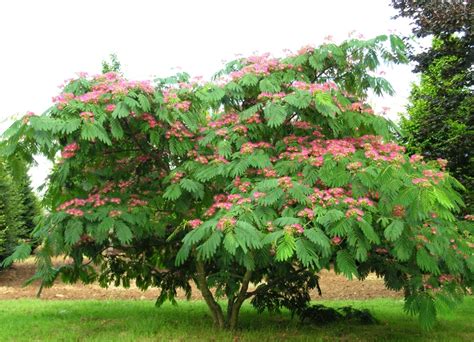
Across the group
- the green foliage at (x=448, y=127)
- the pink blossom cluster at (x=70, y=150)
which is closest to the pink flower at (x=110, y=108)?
the pink blossom cluster at (x=70, y=150)

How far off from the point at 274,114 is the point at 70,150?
2.64m

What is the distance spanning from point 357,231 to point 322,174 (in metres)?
0.82

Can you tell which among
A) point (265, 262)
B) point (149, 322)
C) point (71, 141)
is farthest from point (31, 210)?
point (265, 262)

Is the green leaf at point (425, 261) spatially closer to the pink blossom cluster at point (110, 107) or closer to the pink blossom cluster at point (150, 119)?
the pink blossom cluster at point (150, 119)

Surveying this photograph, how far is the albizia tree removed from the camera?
543cm

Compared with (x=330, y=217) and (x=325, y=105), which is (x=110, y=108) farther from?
(x=330, y=217)

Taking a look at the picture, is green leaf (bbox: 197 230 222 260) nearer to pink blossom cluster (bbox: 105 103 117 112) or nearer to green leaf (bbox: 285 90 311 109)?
green leaf (bbox: 285 90 311 109)

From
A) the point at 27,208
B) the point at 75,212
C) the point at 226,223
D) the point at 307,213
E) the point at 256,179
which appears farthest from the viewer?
the point at 27,208

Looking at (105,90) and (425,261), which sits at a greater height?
(105,90)

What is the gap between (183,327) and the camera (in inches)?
328

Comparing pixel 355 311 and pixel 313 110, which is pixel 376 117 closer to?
pixel 313 110

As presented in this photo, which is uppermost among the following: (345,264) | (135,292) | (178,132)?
(178,132)

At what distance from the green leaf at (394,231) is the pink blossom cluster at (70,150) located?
3.94m

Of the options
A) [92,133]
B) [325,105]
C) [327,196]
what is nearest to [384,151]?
[325,105]
